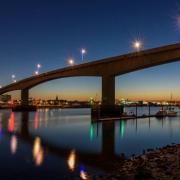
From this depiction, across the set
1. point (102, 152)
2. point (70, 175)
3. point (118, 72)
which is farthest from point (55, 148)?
point (118, 72)

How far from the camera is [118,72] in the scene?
5731cm

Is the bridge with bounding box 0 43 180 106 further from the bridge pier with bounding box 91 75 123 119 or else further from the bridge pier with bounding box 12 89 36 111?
the bridge pier with bounding box 12 89 36 111

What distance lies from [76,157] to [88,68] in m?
46.5

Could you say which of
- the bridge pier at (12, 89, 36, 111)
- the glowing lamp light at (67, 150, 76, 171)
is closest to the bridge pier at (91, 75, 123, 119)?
the glowing lamp light at (67, 150, 76, 171)

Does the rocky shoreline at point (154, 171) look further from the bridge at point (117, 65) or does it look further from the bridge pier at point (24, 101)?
the bridge pier at point (24, 101)

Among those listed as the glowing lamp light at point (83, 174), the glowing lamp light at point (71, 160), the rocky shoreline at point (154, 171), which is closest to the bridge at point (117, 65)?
the glowing lamp light at point (71, 160)

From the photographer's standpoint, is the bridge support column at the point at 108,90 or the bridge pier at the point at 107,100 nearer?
the bridge pier at the point at 107,100

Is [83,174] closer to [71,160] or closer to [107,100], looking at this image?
[71,160]

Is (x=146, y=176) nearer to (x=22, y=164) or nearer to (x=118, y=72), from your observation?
(x=22, y=164)

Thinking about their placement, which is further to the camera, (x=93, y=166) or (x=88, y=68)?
(x=88, y=68)

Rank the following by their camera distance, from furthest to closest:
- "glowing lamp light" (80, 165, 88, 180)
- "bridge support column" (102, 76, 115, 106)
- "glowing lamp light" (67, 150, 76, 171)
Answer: "bridge support column" (102, 76, 115, 106) < "glowing lamp light" (67, 150, 76, 171) < "glowing lamp light" (80, 165, 88, 180)

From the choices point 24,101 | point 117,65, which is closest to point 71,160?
point 117,65

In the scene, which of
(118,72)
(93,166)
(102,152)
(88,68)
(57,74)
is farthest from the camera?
(57,74)

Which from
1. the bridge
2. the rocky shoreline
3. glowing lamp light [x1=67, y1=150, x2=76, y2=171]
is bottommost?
glowing lamp light [x1=67, y1=150, x2=76, y2=171]
